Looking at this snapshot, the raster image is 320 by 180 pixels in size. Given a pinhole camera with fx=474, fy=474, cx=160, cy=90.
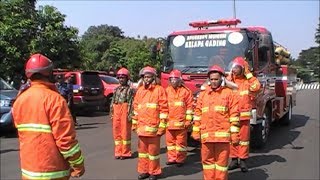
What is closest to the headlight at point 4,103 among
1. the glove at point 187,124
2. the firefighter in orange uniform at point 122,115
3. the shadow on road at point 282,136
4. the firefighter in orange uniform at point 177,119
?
the firefighter in orange uniform at point 122,115

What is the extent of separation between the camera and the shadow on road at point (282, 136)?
36.3 feet

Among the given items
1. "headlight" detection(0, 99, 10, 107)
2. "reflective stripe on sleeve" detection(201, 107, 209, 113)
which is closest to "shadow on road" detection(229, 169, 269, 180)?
"reflective stripe on sleeve" detection(201, 107, 209, 113)

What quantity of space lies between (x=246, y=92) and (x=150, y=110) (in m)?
2.11

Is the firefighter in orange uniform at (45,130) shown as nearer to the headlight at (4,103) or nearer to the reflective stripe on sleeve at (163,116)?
the reflective stripe on sleeve at (163,116)

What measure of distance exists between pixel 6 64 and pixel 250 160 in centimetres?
1404

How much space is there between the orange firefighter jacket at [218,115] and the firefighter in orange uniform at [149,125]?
1.25 metres

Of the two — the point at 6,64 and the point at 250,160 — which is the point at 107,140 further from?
the point at 6,64

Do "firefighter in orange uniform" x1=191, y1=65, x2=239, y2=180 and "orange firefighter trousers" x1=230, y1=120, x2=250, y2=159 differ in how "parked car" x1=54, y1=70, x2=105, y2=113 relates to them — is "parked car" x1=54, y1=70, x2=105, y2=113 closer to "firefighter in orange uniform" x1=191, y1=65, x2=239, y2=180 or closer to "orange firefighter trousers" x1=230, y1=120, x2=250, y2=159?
"orange firefighter trousers" x1=230, y1=120, x2=250, y2=159

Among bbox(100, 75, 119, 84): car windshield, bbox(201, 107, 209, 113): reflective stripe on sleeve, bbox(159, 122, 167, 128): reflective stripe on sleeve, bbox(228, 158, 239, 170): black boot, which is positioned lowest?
bbox(228, 158, 239, 170): black boot

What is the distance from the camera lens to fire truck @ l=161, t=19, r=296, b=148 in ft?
33.7

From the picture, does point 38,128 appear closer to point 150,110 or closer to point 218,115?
point 218,115

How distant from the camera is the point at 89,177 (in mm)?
7941

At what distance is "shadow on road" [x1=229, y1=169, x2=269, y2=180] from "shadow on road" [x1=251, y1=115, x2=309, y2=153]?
1894 mm

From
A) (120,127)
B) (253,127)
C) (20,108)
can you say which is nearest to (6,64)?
(120,127)
